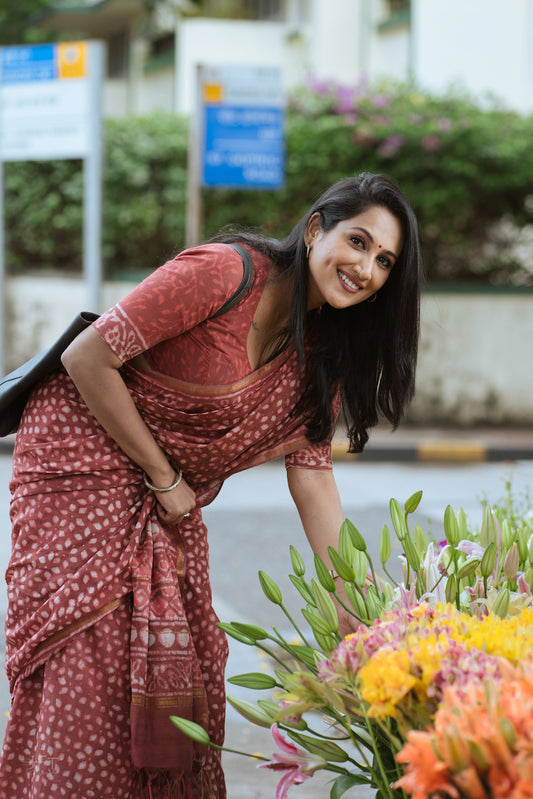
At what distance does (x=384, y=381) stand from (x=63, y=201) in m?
8.79

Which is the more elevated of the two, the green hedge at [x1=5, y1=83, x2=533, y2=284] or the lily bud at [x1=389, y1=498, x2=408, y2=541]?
the green hedge at [x1=5, y1=83, x2=533, y2=284]

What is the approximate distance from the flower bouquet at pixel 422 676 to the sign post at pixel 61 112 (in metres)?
8.03

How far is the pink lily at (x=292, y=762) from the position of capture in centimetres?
131

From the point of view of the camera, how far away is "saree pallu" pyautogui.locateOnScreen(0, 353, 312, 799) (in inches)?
74.0

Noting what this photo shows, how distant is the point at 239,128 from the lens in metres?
8.93

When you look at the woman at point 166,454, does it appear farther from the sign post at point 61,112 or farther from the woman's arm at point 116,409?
the sign post at point 61,112

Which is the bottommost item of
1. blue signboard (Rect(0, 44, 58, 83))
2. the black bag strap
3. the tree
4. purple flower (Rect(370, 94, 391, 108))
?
the black bag strap

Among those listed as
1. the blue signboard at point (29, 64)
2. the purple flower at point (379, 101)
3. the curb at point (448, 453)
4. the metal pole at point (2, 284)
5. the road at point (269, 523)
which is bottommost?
the curb at point (448, 453)

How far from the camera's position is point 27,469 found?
201 cm

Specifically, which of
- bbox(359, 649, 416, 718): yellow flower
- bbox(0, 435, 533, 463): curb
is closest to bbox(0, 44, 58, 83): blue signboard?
bbox(0, 435, 533, 463): curb

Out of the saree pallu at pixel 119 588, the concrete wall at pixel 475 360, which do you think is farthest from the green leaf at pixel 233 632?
the concrete wall at pixel 475 360

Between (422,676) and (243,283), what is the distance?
3.11 feet

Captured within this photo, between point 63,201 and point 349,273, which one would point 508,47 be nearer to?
point 63,201

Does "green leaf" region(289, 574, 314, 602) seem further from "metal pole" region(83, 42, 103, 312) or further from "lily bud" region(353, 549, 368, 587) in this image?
"metal pole" region(83, 42, 103, 312)
